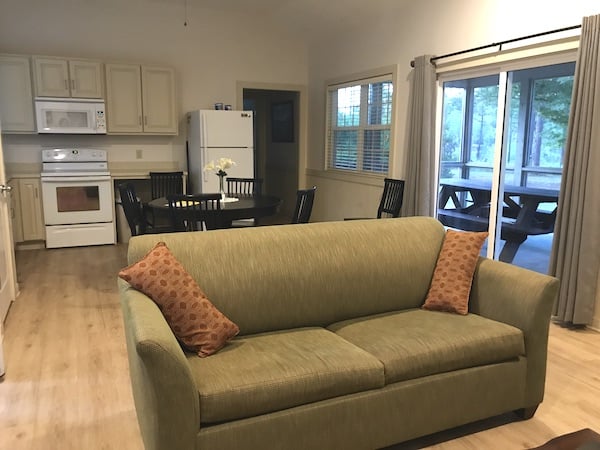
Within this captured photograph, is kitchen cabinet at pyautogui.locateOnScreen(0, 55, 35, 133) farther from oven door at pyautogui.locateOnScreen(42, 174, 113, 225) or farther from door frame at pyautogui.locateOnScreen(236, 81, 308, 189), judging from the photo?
door frame at pyautogui.locateOnScreen(236, 81, 308, 189)

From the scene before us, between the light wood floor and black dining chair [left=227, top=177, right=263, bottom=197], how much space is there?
1.76 meters

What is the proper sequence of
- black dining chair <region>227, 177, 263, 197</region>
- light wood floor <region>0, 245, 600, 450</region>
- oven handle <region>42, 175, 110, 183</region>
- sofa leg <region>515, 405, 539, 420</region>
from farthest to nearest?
oven handle <region>42, 175, 110, 183</region> → black dining chair <region>227, 177, 263, 197</region> → sofa leg <region>515, 405, 539, 420</region> → light wood floor <region>0, 245, 600, 450</region>

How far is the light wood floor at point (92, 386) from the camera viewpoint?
217cm

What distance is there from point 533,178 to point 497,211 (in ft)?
1.34

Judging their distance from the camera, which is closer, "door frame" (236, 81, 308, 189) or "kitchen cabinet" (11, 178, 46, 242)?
"kitchen cabinet" (11, 178, 46, 242)

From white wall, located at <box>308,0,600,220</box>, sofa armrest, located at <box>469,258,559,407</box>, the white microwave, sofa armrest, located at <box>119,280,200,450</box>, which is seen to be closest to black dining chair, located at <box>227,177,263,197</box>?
white wall, located at <box>308,0,600,220</box>

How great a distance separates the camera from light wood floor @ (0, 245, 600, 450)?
2.17m

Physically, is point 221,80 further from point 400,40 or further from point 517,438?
point 517,438

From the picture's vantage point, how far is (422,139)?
4738 mm

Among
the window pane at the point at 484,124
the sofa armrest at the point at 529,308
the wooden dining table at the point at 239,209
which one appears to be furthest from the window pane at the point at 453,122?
the sofa armrest at the point at 529,308

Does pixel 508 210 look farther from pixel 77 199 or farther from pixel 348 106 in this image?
pixel 77 199

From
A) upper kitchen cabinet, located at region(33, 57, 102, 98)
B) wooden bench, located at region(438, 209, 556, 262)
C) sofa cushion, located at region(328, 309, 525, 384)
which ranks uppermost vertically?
upper kitchen cabinet, located at region(33, 57, 102, 98)

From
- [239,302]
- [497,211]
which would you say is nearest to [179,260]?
[239,302]

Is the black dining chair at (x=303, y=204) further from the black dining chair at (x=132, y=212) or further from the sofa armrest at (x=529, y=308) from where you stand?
the sofa armrest at (x=529, y=308)
